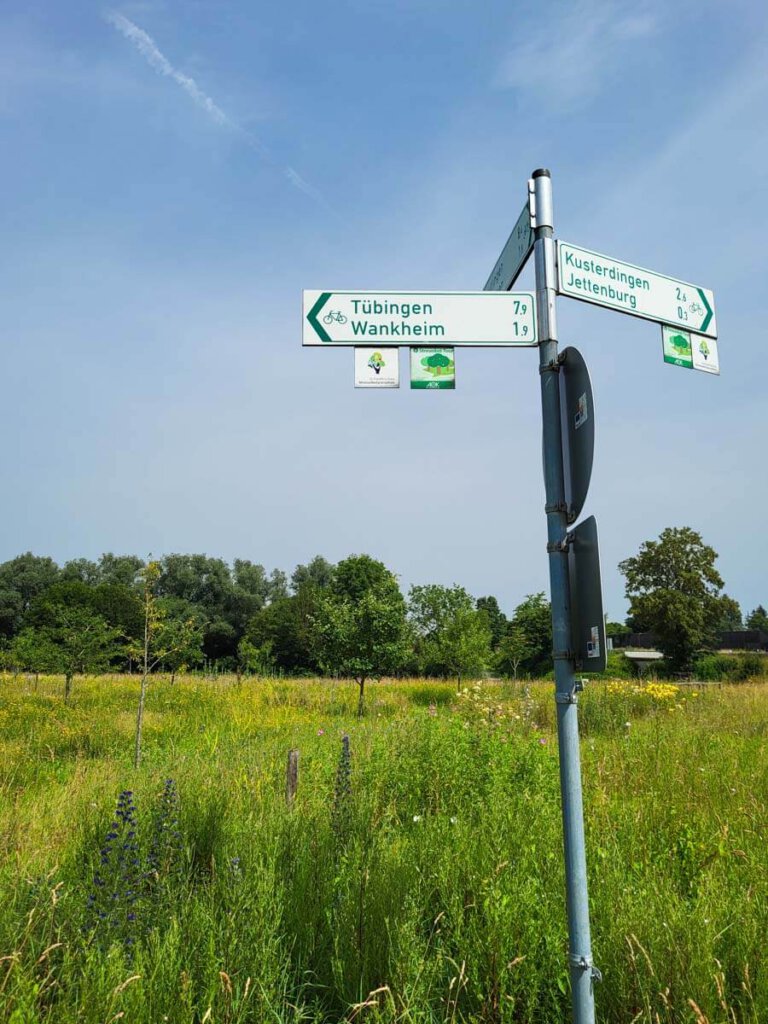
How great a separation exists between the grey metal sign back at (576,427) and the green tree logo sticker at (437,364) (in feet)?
1.86

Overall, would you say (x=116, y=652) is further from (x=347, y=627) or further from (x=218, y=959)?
(x=218, y=959)

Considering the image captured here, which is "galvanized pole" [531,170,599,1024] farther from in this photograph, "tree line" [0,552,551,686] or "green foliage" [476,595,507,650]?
"green foliage" [476,595,507,650]

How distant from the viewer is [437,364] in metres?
2.96

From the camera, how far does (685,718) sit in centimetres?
1198

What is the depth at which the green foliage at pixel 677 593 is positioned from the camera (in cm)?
3934

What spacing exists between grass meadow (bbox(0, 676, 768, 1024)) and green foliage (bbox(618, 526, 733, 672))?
1327 inches

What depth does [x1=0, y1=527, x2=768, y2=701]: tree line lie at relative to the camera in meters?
20.0

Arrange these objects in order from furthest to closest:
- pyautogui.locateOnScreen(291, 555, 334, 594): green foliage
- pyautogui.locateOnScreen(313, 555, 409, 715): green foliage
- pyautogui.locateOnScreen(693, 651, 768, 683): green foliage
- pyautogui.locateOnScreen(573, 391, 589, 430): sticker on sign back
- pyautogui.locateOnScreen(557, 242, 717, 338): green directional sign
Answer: pyautogui.locateOnScreen(291, 555, 334, 594): green foliage < pyautogui.locateOnScreen(693, 651, 768, 683): green foliage < pyautogui.locateOnScreen(313, 555, 409, 715): green foliage < pyautogui.locateOnScreen(557, 242, 717, 338): green directional sign < pyautogui.locateOnScreen(573, 391, 589, 430): sticker on sign back

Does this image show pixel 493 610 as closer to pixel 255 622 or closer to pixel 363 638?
pixel 255 622

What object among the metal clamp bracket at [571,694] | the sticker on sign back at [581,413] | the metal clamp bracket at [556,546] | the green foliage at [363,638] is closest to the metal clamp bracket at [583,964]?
the metal clamp bracket at [571,694]

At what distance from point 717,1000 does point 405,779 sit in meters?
3.93

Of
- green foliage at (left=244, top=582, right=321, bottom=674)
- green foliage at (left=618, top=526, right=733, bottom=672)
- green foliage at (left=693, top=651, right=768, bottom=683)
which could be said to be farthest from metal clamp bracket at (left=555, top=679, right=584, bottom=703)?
green foliage at (left=244, top=582, right=321, bottom=674)

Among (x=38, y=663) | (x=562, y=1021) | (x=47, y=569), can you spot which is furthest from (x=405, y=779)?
(x=47, y=569)

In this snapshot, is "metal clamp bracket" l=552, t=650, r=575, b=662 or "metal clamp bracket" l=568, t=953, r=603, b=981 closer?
"metal clamp bracket" l=568, t=953, r=603, b=981
